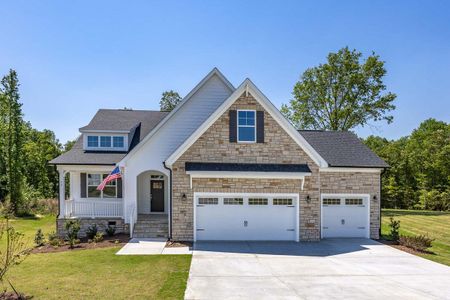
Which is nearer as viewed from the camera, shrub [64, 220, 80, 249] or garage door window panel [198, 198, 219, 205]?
shrub [64, 220, 80, 249]

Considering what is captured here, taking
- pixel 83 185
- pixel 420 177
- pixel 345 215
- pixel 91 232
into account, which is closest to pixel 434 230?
pixel 345 215

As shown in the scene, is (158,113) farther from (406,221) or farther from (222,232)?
(406,221)

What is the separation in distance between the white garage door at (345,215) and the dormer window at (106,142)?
12043 mm

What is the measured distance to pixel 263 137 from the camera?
50.1ft

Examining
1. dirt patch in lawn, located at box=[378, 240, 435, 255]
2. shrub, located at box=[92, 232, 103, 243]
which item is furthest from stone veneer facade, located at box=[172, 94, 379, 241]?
dirt patch in lawn, located at box=[378, 240, 435, 255]

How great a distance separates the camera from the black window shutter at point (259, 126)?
15195 mm

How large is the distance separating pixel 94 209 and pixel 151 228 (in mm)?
3396

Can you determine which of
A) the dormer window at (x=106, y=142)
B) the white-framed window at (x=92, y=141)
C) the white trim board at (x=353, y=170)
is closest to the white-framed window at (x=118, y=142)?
the dormer window at (x=106, y=142)

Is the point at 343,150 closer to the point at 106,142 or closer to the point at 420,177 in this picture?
the point at 106,142

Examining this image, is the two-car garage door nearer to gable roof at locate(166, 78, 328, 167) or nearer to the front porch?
gable roof at locate(166, 78, 328, 167)

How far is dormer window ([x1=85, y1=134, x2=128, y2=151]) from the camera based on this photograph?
18.7m

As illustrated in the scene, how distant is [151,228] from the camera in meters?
15.9

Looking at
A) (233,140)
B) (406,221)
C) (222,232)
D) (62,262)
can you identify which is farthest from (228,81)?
(406,221)

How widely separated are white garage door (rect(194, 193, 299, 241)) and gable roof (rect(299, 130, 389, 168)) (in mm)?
3867
